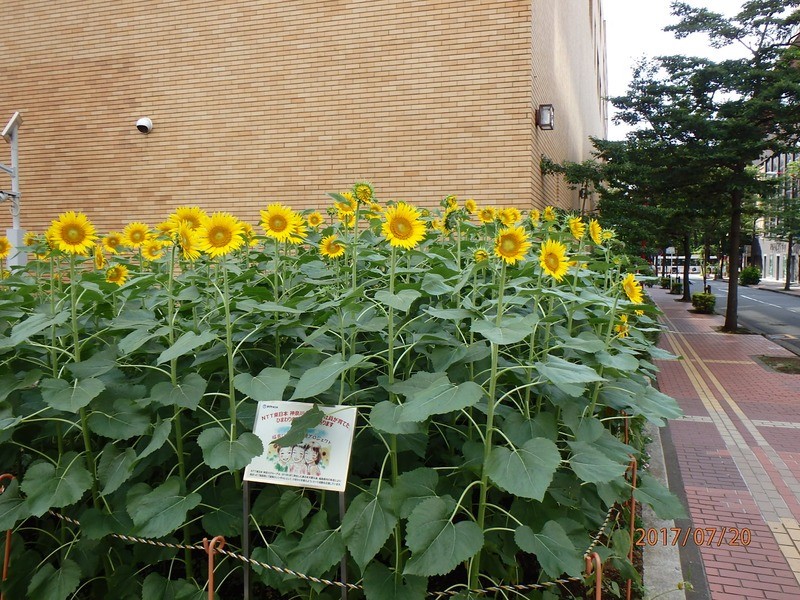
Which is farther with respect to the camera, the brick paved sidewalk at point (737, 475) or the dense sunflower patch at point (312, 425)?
the brick paved sidewalk at point (737, 475)

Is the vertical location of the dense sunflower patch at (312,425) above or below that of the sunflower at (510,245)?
below

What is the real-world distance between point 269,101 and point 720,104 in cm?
1189

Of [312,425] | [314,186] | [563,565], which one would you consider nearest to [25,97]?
[314,186]

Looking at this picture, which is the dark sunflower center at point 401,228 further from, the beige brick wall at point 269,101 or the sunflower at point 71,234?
the beige brick wall at point 269,101

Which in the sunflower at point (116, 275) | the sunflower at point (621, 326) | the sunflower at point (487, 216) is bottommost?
the sunflower at point (621, 326)

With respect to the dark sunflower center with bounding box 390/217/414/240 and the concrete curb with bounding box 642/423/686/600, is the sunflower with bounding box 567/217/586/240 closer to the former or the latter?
the dark sunflower center with bounding box 390/217/414/240

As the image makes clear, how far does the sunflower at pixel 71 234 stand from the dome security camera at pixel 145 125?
9.52 meters

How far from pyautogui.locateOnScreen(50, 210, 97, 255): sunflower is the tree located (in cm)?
1556

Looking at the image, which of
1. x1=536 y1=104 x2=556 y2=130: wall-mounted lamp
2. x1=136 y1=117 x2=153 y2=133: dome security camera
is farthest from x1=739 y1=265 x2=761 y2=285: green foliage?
x1=136 y1=117 x2=153 y2=133: dome security camera

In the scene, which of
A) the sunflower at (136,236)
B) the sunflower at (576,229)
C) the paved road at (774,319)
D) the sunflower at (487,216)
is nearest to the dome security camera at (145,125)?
the sunflower at (136,236)

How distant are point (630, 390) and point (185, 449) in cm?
182

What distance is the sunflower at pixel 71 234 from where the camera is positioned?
2.35m
